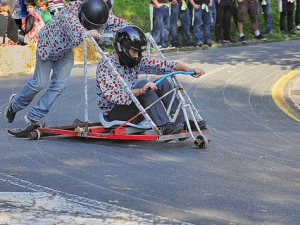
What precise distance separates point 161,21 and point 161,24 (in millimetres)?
93

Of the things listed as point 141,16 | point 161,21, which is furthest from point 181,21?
point 141,16

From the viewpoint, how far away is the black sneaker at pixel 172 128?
9.07m

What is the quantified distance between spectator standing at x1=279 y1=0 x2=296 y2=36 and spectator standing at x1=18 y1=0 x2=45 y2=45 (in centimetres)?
850

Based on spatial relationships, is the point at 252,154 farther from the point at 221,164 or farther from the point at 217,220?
the point at 217,220

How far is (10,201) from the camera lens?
6793mm

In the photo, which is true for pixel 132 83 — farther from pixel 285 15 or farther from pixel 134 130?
pixel 285 15

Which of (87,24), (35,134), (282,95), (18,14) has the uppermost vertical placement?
(87,24)

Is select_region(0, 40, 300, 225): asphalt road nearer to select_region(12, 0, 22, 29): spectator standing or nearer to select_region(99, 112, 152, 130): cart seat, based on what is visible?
select_region(99, 112, 152, 130): cart seat

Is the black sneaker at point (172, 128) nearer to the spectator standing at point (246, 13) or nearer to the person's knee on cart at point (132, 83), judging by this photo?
the person's knee on cart at point (132, 83)

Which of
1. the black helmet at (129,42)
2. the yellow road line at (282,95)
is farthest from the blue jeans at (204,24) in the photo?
the black helmet at (129,42)

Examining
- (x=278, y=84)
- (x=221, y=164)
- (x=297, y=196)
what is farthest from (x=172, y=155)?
(x=278, y=84)

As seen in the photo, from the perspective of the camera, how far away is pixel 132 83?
961 centimetres

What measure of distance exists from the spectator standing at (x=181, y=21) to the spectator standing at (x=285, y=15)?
3.99m

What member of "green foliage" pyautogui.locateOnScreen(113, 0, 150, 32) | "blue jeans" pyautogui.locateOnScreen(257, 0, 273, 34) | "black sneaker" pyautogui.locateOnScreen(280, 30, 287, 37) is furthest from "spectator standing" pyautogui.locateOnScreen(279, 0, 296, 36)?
"green foliage" pyautogui.locateOnScreen(113, 0, 150, 32)
